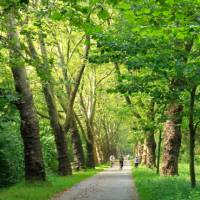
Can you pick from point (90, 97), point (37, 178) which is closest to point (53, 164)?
point (90, 97)

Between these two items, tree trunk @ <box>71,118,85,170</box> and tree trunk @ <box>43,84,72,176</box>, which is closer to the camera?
tree trunk @ <box>43,84,72,176</box>

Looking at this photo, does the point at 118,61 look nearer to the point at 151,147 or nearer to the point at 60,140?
the point at 60,140

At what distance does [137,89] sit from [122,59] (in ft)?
4.15

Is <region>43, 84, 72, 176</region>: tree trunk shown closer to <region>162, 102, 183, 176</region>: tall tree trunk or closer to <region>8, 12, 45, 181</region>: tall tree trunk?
<region>8, 12, 45, 181</region>: tall tree trunk

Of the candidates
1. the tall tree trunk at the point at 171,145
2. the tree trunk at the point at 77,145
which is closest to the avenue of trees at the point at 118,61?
the tall tree trunk at the point at 171,145

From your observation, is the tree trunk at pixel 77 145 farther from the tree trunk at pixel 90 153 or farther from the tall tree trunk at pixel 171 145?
the tall tree trunk at pixel 171 145

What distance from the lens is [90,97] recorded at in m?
45.5

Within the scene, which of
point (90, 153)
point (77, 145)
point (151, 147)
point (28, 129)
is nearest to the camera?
point (28, 129)

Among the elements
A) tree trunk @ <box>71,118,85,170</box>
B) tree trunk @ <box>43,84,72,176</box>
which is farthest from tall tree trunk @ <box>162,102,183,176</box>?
tree trunk @ <box>71,118,85,170</box>

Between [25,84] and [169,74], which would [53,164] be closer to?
[25,84]

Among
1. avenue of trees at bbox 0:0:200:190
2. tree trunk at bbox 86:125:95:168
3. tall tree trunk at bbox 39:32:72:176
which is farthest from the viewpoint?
tree trunk at bbox 86:125:95:168

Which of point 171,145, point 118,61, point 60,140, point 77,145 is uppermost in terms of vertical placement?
point 118,61

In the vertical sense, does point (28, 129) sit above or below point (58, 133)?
below

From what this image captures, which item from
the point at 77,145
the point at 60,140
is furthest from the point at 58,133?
the point at 77,145
